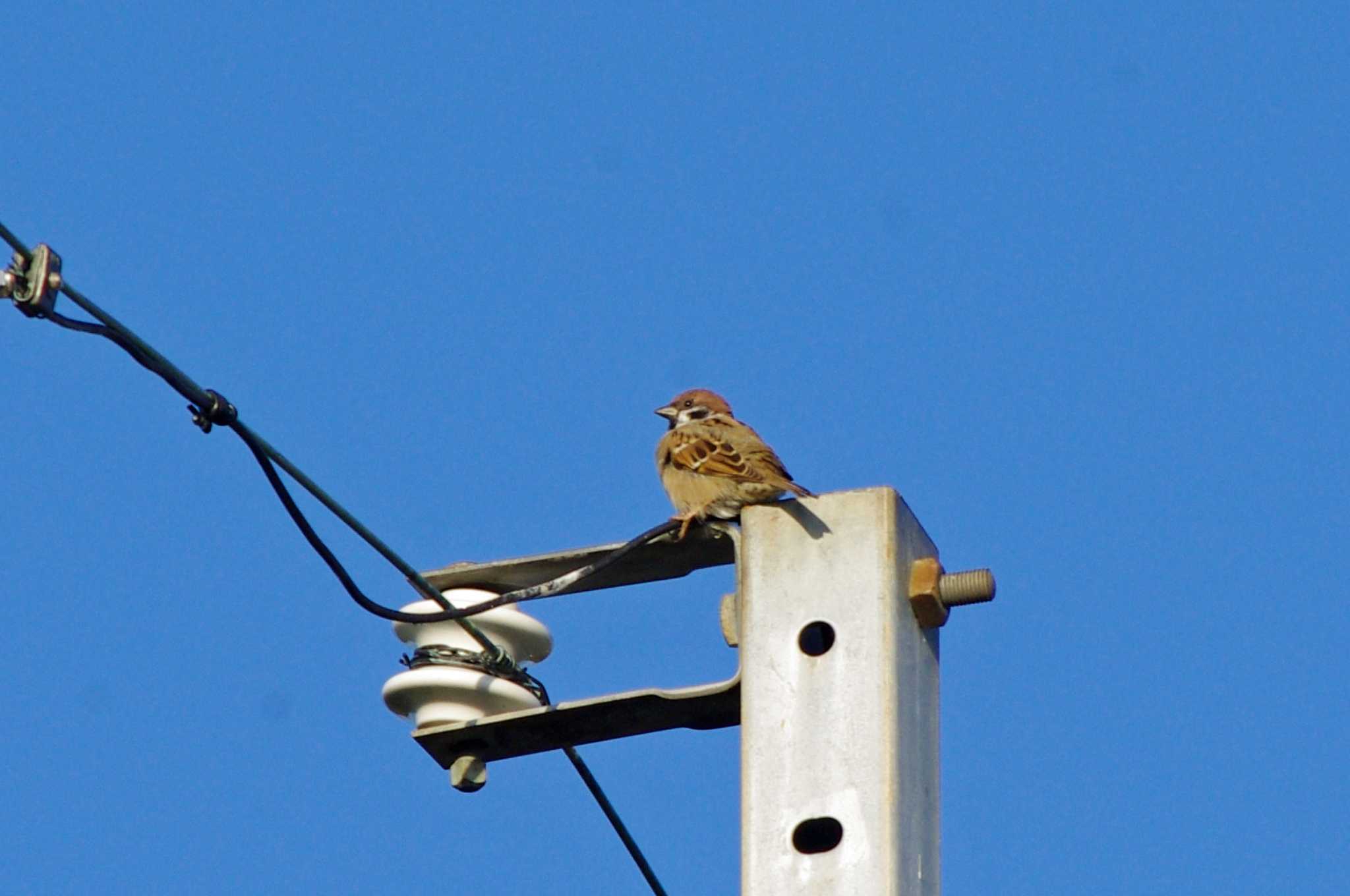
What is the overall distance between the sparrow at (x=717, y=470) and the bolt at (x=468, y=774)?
2.83ft

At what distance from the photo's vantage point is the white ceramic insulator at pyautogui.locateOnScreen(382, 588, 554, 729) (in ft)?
24.0

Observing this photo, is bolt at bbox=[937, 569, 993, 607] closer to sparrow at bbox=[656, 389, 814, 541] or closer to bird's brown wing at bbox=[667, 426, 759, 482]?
sparrow at bbox=[656, 389, 814, 541]

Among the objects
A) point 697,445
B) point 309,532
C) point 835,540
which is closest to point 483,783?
point 309,532

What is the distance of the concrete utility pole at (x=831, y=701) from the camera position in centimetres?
605

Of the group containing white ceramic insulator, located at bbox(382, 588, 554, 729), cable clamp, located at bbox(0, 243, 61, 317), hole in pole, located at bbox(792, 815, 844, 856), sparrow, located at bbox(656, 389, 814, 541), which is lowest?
hole in pole, located at bbox(792, 815, 844, 856)

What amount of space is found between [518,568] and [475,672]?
37 centimetres

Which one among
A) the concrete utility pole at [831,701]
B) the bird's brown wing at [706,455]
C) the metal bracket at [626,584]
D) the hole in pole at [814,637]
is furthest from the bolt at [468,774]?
the bird's brown wing at [706,455]

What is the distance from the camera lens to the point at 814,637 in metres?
6.40

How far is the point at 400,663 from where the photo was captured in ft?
24.5

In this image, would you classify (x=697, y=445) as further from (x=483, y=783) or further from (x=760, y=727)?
(x=760, y=727)

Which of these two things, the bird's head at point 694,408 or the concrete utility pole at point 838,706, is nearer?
the concrete utility pole at point 838,706

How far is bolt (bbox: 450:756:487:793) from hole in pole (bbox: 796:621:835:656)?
131 centimetres

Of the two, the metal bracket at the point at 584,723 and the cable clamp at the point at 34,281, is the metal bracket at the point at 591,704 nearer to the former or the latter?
the metal bracket at the point at 584,723

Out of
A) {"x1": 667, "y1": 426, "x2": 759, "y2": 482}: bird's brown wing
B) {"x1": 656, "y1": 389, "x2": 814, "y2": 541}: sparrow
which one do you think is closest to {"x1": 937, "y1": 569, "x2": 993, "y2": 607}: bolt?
{"x1": 656, "y1": 389, "x2": 814, "y2": 541}: sparrow
